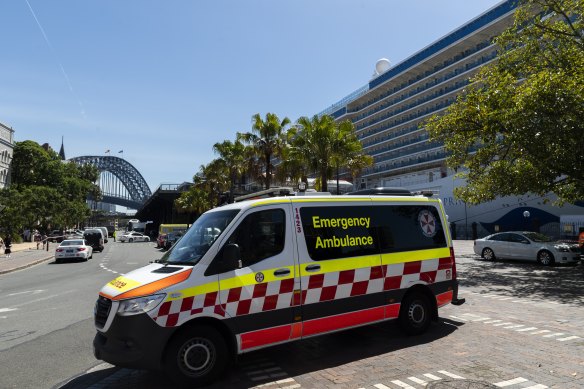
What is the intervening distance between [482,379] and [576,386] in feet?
2.91

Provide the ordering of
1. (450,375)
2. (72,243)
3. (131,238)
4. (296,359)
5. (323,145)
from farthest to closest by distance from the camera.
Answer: (131,238) → (72,243) → (323,145) → (296,359) → (450,375)

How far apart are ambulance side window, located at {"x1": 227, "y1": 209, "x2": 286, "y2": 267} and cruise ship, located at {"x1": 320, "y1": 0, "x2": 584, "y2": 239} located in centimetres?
3476

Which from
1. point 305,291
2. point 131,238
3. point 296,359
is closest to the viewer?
point 305,291

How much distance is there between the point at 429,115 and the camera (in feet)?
218

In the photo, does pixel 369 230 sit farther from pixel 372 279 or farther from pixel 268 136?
pixel 268 136

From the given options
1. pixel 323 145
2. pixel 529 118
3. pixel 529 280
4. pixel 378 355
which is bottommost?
pixel 378 355

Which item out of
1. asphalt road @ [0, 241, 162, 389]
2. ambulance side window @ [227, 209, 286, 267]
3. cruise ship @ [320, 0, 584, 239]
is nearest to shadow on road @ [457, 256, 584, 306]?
ambulance side window @ [227, 209, 286, 267]

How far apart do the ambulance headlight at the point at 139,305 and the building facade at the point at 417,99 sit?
2008 inches

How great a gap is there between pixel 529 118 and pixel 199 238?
1257 cm

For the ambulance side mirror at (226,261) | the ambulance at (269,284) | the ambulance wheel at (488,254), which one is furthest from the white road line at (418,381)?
the ambulance wheel at (488,254)

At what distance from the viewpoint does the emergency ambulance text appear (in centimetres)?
546

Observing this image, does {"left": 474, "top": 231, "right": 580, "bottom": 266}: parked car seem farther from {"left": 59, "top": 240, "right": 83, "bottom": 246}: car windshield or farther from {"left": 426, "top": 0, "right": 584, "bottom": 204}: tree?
{"left": 59, "top": 240, "right": 83, "bottom": 246}: car windshield

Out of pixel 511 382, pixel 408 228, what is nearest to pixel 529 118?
pixel 408 228

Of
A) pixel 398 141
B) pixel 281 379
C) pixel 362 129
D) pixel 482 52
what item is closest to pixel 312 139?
pixel 281 379
